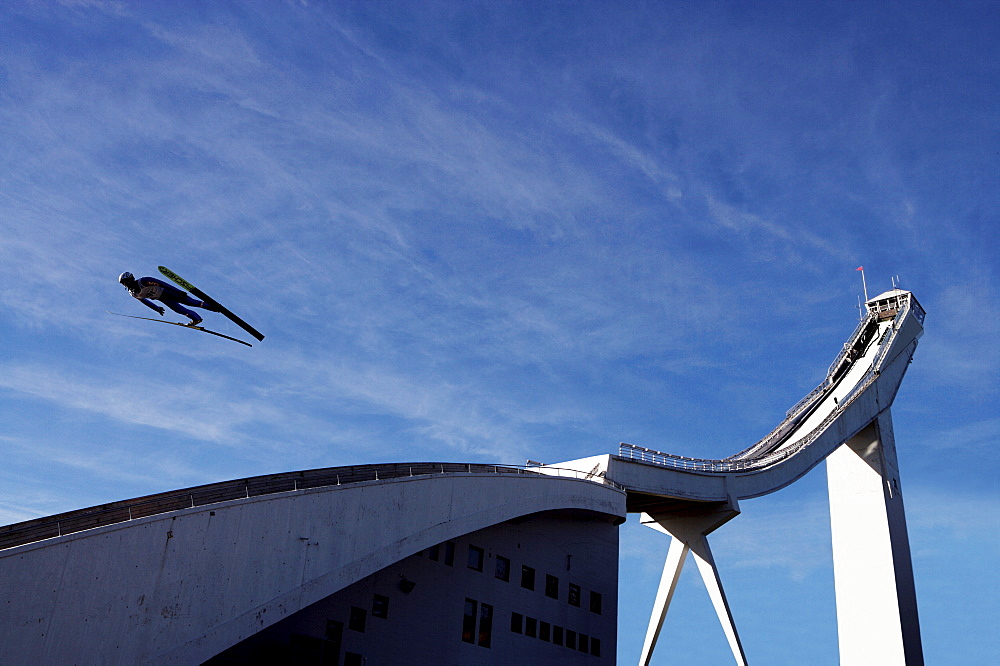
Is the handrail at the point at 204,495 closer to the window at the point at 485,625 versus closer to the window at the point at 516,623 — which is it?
the window at the point at 485,625

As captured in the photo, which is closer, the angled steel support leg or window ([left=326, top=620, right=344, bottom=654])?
window ([left=326, top=620, right=344, bottom=654])

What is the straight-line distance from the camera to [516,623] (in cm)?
3266

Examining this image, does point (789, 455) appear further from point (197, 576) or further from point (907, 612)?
point (197, 576)

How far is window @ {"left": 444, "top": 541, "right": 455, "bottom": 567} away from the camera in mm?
30594

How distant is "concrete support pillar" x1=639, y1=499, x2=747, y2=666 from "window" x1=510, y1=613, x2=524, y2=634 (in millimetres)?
11125

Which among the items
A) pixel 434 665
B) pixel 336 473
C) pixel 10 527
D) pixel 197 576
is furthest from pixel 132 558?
pixel 434 665

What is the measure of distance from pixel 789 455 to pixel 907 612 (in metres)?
9.66

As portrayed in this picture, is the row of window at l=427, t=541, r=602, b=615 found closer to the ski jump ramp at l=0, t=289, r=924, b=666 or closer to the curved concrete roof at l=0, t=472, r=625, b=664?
the ski jump ramp at l=0, t=289, r=924, b=666

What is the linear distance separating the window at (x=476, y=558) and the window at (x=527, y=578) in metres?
2.37

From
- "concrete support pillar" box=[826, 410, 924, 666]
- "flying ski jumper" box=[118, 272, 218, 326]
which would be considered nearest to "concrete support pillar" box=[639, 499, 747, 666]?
"concrete support pillar" box=[826, 410, 924, 666]

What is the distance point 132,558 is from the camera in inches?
737

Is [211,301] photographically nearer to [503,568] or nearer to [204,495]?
[204,495]

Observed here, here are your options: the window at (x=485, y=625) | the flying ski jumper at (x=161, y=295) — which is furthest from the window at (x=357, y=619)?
the flying ski jumper at (x=161, y=295)

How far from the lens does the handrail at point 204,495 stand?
62.6 feet
